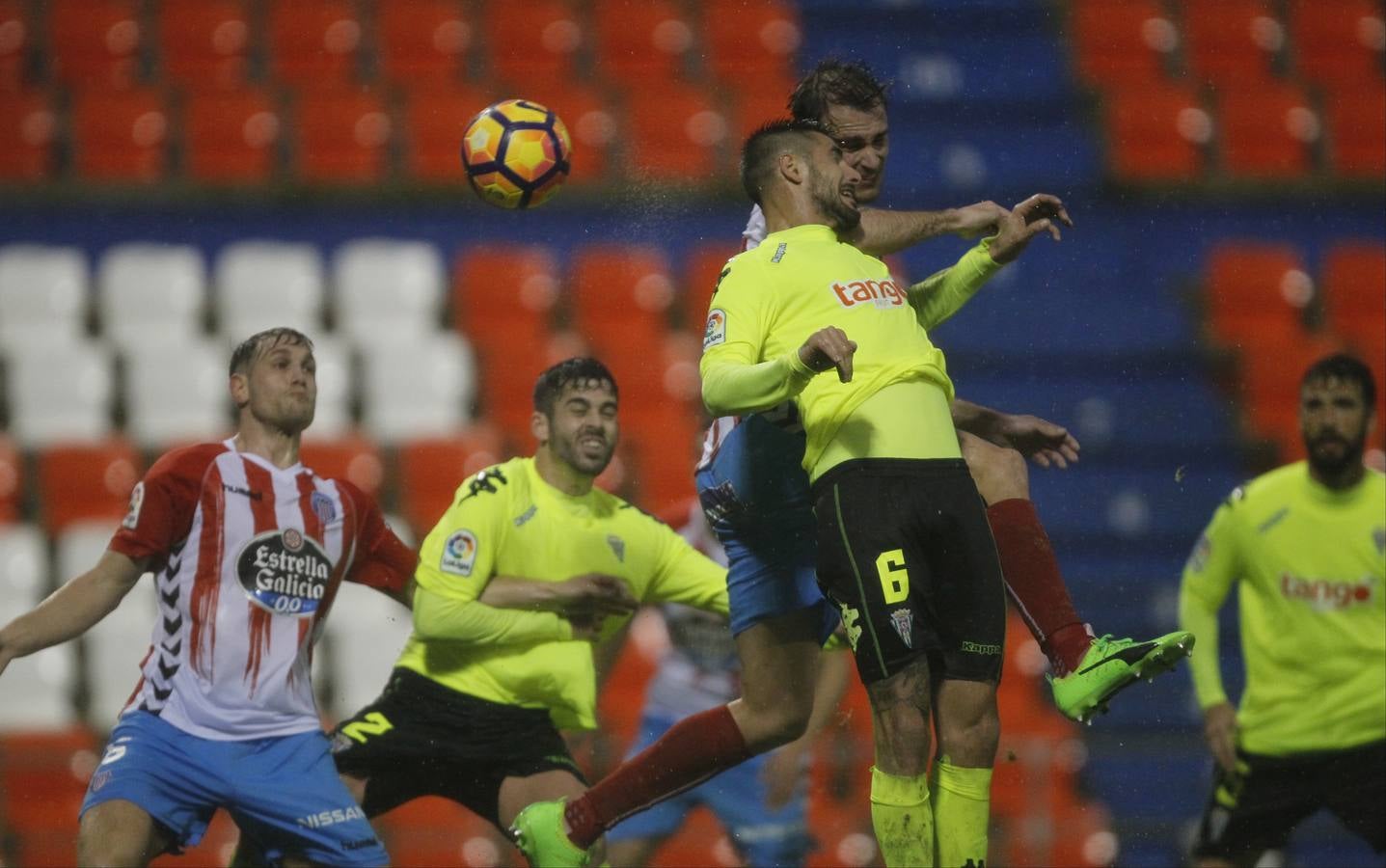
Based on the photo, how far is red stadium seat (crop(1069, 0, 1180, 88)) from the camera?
42.2ft

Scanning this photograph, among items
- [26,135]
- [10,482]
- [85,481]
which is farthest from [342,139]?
[10,482]

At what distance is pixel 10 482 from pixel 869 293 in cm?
683

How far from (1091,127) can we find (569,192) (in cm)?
398

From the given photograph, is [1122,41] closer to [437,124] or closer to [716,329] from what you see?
[437,124]

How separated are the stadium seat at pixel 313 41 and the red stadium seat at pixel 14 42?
1713 millimetres

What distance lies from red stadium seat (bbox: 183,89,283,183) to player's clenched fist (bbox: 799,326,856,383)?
8062mm

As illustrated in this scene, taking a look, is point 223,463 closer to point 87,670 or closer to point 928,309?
point 928,309

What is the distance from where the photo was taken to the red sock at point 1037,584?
4797 millimetres

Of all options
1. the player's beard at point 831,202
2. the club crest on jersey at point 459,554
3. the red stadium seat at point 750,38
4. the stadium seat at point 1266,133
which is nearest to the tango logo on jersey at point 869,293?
the player's beard at point 831,202

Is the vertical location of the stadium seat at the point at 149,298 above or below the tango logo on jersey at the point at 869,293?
above

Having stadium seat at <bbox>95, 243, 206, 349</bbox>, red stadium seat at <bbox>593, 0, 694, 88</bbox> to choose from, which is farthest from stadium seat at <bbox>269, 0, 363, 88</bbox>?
stadium seat at <bbox>95, 243, 206, 349</bbox>

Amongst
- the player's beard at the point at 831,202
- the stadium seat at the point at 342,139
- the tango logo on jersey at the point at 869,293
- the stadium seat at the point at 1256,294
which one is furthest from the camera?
the stadium seat at the point at 342,139

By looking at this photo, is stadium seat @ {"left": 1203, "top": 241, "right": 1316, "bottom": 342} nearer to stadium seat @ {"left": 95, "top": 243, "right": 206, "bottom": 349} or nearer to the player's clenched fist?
stadium seat @ {"left": 95, "top": 243, "right": 206, "bottom": 349}

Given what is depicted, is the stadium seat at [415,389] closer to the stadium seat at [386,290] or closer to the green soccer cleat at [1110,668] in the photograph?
the stadium seat at [386,290]
